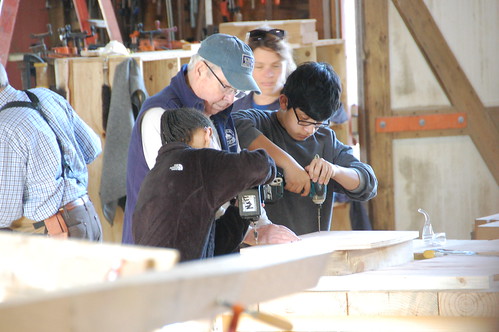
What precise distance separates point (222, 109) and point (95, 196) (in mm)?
2738

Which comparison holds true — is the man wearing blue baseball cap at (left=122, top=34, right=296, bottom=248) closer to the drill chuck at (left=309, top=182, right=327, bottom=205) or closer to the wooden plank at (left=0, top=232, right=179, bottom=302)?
the drill chuck at (left=309, top=182, right=327, bottom=205)

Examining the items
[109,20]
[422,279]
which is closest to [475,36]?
[109,20]

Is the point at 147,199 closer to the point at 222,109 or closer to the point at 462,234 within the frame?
the point at 222,109

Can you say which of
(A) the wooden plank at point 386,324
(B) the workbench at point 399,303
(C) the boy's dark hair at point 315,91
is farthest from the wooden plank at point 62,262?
(C) the boy's dark hair at point 315,91

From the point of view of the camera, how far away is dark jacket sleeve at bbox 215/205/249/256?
9.70ft

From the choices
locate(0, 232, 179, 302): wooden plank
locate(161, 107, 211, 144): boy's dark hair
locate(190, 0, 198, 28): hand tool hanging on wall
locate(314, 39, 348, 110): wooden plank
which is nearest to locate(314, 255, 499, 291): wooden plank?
locate(161, 107, 211, 144): boy's dark hair

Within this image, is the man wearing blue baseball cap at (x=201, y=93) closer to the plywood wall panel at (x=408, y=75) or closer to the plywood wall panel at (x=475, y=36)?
the plywood wall panel at (x=408, y=75)

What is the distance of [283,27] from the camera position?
643 centimetres

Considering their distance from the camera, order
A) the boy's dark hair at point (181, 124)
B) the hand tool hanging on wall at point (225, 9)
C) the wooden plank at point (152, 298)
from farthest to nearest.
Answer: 1. the hand tool hanging on wall at point (225, 9)
2. the boy's dark hair at point (181, 124)
3. the wooden plank at point (152, 298)

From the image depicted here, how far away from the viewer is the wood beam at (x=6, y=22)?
17.5 ft

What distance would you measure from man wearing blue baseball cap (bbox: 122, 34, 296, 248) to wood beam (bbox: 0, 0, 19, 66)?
2.59m

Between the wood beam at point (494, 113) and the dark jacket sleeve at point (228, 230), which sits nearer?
the dark jacket sleeve at point (228, 230)

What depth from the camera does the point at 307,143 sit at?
357 cm

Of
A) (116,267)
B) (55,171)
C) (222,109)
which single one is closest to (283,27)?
(55,171)
